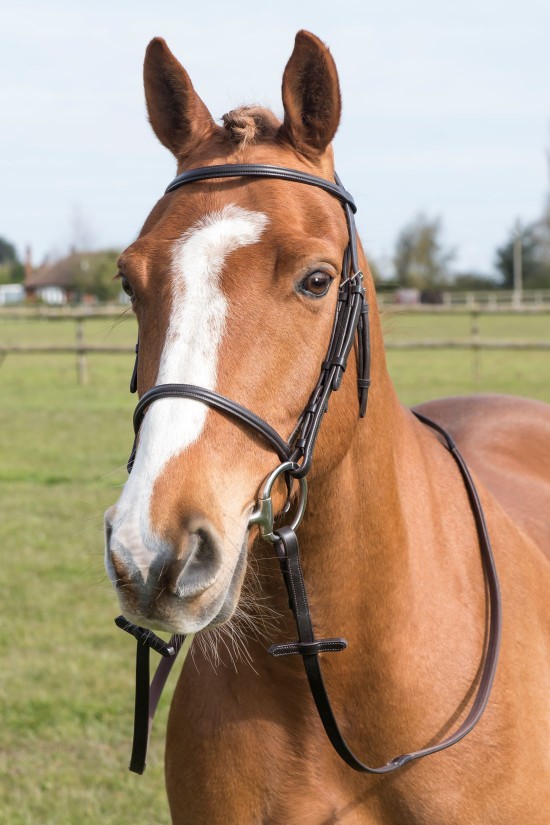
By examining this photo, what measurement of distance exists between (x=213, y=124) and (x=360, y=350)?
27.8 inches

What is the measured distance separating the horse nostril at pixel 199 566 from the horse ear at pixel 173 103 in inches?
42.7

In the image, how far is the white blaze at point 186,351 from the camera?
5.60 feet

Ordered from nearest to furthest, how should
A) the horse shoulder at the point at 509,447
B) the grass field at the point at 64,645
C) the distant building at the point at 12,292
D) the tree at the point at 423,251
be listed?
the horse shoulder at the point at 509,447 < the grass field at the point at 64,645 < the tree at the point at 423,251 < the distant building at the point at 12,292

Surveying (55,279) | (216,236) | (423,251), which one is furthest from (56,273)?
(216,236)

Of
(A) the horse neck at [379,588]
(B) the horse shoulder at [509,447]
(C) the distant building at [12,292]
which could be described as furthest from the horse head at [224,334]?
(C) the distant building at [12,292]

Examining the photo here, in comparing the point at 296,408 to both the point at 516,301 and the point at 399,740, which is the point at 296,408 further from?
the point at 516,301

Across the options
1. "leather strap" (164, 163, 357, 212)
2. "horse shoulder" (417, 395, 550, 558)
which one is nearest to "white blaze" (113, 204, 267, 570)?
"leather strap" (164, 163, 357, 212)

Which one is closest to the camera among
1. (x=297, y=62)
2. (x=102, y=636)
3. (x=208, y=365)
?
(x=208, y=365)

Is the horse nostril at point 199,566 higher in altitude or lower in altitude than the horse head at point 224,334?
lower

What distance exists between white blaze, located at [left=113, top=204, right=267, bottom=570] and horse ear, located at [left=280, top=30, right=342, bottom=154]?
1.04ft

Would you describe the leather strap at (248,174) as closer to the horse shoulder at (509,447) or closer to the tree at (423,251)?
the horse shoulder at (509,447)

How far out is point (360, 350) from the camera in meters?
2.19

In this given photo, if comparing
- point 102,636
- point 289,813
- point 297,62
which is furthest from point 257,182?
point 102,636

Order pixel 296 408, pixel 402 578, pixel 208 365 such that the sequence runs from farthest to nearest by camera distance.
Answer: pixel 402 578 → pixel 296 408 → pixel 208 365
